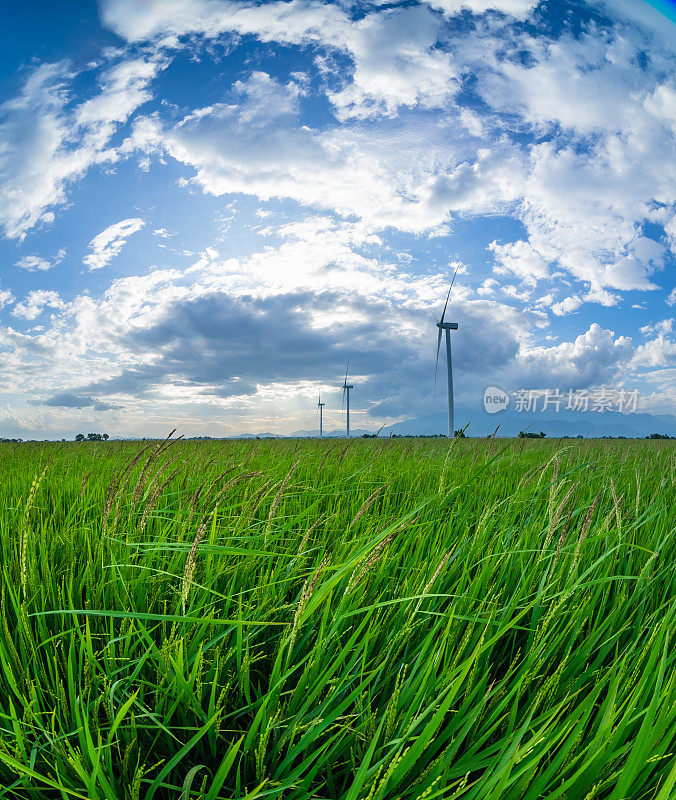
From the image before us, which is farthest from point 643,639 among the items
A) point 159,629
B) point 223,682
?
point 159,629

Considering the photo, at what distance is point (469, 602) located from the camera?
2113 mm

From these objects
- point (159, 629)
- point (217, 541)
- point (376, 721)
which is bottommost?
point (376, 721)

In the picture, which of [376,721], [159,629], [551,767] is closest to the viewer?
[551,767]

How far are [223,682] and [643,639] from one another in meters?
1.88

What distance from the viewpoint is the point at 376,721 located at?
5.17 ft

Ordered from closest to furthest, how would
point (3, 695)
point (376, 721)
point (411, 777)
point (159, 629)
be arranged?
point (411, 777) → point (376, 721) → point (3, 695) → point (159, 629)

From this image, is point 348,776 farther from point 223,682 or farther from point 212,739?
point 223,682

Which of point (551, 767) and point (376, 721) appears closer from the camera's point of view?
point (551, 767)

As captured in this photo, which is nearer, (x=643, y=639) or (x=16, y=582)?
(x=643, y=639)

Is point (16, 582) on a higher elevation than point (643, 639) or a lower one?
higher

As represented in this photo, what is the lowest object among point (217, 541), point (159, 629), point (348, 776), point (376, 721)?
point (348, 776)

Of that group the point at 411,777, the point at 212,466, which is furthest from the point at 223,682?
the point at 212,466

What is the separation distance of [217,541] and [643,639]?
7.00 ft

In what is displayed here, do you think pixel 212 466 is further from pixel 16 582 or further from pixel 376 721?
pixel 376 721
